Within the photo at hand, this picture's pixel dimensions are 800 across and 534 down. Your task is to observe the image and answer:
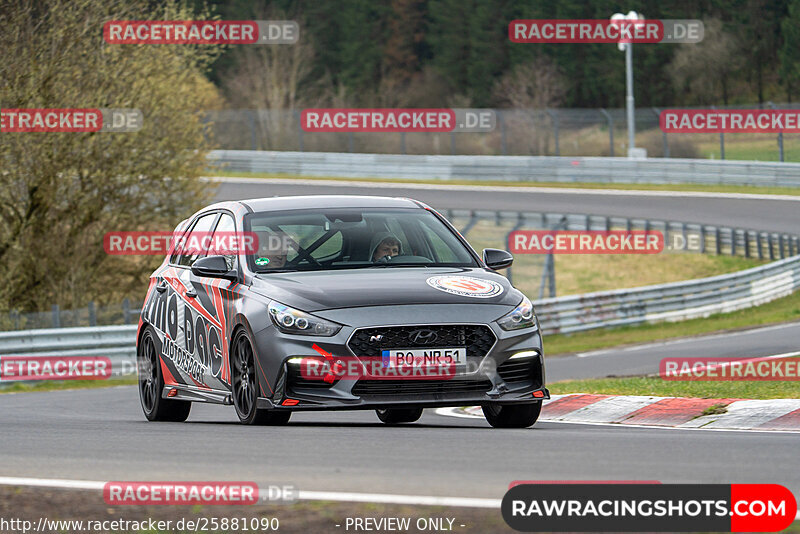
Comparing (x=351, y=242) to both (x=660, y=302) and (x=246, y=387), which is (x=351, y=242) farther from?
(x=660, y=302)

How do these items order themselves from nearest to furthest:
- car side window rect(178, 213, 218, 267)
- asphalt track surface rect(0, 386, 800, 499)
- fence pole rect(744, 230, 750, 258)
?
asphalt track surface rect(0, 386, 800, 499) < car side window rect(178, 213, 218, 267) < fence pole rect(744, 230, 750, 258)

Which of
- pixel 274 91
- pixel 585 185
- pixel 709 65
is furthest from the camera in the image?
pixel 709 65

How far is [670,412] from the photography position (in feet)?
37.0

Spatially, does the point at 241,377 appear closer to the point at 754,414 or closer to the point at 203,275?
the point at 203,275

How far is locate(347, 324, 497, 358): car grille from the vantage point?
9.09 meters

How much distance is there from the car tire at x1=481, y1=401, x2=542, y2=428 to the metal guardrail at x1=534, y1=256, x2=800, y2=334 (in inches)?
624

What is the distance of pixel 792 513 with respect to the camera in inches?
236

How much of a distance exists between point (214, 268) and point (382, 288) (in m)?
1.38

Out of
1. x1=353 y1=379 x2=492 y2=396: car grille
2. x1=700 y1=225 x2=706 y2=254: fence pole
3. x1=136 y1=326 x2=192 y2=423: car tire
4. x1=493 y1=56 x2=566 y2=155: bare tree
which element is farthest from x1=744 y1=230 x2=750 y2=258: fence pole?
x1=353 y1=379 x2=492 y2=396: car grille

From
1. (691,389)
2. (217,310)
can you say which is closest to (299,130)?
(691,389)

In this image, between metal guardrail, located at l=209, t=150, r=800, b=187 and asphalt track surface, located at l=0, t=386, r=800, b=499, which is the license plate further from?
metal guardrail, located at l=209, t=150, r=800, b=187

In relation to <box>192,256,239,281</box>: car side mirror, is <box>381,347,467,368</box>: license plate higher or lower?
lower

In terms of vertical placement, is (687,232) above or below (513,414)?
below

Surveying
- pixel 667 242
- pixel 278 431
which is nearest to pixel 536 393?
pixel 278 431
